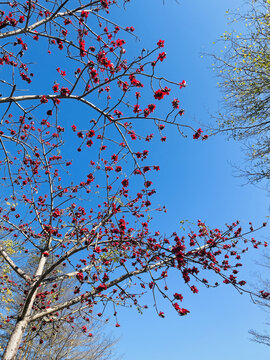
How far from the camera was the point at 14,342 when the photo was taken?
12.9 ft

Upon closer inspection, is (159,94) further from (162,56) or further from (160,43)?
(160,43)

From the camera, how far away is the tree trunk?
3809 mm

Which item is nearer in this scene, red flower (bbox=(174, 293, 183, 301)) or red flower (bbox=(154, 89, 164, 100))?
red flower (bbox=(174, 293, 183, 301))

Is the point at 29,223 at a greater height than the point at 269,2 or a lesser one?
lesser

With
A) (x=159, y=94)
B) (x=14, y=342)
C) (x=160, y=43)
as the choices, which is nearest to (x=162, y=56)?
(x=160, y=43)

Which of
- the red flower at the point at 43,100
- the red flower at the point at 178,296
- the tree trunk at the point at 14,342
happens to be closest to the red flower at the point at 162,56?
the red flower at the point at 43,100

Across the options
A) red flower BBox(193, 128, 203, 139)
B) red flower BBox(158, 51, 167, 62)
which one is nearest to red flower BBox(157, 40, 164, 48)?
red flower BBox(158, 51, 167, 62)

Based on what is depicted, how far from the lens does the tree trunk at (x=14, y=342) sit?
3809 mm

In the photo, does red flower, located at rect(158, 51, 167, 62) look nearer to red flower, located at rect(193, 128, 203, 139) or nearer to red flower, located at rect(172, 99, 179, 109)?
red flower, located at rect(172, 99, 179, 109)

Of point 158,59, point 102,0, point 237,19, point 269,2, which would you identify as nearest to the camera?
point 158,59

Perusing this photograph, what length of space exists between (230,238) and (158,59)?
3.68 metres

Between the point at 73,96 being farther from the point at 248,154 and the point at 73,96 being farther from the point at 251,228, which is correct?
the point at 248,154

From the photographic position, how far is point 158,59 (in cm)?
298

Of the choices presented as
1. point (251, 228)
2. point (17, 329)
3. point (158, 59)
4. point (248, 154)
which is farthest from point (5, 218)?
point (248, 154)
